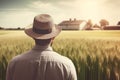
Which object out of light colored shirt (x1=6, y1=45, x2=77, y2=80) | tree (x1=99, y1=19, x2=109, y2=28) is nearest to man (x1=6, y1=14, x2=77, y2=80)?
light colored shirt (x1=6, y1=45, x2=77, y2=80)

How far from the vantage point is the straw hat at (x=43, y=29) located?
4.45 ft

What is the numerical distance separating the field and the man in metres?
1.29

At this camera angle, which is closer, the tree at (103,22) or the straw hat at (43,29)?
the straw hat at (43,29)

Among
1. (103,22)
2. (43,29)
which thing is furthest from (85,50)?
(43,29)

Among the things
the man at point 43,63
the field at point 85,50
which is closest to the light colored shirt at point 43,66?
the man at point 43,63

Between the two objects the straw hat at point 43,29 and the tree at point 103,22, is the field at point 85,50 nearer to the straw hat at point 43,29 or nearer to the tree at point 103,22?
the tree at point 103,22

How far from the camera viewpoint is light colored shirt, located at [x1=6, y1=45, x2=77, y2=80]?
131cm

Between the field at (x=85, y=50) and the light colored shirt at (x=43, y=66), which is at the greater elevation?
the light colored shirt at (x=43, y=66)

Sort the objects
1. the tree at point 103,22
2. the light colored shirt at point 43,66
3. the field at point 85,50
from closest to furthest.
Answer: the light colored shirt at point 43,66 → the field at point 85,50 → the tree at point 103,22

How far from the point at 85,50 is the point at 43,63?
167 cm

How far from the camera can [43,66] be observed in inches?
52.1

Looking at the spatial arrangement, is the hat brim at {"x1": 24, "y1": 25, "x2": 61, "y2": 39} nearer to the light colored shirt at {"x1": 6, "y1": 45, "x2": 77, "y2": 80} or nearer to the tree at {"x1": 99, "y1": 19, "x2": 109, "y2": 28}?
the light colored shirt at {"x1": 6, "y1": 45, "x2": 77, "y2": 80}

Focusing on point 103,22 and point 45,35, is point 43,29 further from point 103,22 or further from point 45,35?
point 103,22

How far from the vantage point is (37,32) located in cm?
138
